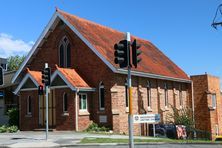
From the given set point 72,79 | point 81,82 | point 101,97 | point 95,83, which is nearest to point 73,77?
point 72,79

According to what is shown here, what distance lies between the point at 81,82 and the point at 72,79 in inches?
38.4

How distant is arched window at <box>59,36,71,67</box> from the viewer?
32.0 m

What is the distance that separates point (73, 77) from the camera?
29.2 metres

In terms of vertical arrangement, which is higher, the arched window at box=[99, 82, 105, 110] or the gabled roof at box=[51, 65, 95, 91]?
the gabled roof at box=[51, 65, 95, 91]

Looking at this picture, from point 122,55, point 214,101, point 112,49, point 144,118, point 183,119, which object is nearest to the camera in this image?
point 122,55

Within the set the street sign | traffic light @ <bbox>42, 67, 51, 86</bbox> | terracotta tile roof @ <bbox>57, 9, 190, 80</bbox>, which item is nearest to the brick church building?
terracotta tile roof @ <bbox>57, 9, 190, 80</bbox>

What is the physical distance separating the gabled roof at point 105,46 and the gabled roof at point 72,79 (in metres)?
2.26

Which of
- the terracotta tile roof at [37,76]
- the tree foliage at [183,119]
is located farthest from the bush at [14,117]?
the tree foliage at [183,119]

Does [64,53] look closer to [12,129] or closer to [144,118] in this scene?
[12,129]

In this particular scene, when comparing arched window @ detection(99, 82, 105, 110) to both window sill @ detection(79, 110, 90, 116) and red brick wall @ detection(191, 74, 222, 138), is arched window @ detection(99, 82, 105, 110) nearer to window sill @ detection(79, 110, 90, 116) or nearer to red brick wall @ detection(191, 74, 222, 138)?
window sill @ detection(79, 110, 90, 116)

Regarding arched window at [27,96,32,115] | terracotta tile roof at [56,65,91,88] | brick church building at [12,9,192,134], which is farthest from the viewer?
arched window at [27,96,32,115]

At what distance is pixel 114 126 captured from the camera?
94.1 feet

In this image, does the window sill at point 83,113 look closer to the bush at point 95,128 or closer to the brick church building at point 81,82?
the brick church building at point 81,82

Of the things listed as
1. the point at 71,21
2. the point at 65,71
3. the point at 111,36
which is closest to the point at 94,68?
the point at 65,71
